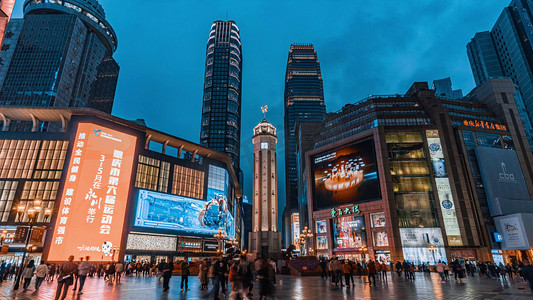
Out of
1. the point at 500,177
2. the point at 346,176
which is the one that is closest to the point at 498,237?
the point at 500,177

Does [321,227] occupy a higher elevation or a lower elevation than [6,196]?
lower

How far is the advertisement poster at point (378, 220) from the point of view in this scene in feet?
170

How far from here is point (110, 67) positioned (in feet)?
432

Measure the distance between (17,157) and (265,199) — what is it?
154ft

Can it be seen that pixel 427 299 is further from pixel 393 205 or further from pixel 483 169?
pixel 483 169

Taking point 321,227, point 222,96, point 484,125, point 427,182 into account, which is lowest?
point 321,227

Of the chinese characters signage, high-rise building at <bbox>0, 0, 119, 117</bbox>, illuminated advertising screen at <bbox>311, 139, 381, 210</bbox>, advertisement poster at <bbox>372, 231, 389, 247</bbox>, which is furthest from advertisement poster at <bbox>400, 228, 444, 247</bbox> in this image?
high-rise building at <bbox>0, 0, 119, 117</bbox>

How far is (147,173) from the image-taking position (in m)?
60.6

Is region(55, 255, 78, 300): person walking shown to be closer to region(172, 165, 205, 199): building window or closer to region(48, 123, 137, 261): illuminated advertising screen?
region(48, 123, 137, 261): illuminated advertising screen

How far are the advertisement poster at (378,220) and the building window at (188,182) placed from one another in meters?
38.6

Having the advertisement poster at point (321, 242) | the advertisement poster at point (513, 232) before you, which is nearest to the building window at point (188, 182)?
the advertisement poster at point (321, 242)

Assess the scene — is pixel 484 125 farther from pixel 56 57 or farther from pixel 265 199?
pixel 56 57

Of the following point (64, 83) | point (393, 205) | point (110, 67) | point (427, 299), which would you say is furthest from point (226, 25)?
point (427, 299)

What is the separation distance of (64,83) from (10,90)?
15019 millimetres
